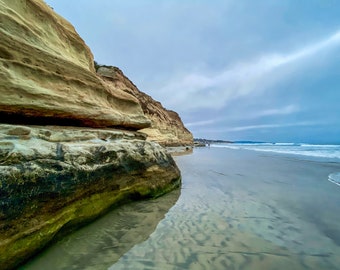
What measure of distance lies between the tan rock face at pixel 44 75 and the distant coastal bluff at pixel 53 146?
0.02 metres

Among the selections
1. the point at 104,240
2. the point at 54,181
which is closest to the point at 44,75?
the point at 54,181

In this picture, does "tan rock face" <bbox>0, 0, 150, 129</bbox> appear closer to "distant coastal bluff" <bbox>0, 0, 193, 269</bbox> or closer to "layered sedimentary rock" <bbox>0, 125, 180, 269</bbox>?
"distant coastal bluff" <bbox>0, 0, 193, 269</bbox>

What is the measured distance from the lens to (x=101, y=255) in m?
3.04

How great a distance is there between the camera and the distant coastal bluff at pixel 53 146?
2.75m

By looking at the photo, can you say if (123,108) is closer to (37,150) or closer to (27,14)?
(27,14)

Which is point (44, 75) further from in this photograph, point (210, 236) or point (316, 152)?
point (316, 152)

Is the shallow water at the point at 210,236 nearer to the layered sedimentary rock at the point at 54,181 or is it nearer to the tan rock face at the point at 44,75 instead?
the layered sedimentary rock at the point at 54,181

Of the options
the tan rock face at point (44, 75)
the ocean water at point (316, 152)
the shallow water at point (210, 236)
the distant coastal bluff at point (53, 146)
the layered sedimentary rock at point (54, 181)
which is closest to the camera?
the layered sedimentary rock at point (54, 181)

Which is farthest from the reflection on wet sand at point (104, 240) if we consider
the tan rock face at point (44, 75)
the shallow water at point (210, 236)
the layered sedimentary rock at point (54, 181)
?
the tan rock face at point (44, 75)

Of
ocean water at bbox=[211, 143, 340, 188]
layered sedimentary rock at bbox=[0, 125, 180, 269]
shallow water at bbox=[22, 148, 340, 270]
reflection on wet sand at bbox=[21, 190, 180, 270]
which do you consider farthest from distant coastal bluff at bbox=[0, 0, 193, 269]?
ocean water at bbox=[211, 143, 340, 188]

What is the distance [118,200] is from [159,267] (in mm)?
2260

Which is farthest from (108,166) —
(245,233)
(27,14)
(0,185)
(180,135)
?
(180,135)

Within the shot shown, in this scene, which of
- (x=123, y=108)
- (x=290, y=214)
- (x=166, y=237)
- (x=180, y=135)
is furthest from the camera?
(x=180, y=135)

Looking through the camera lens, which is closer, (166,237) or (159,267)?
(159,267)
